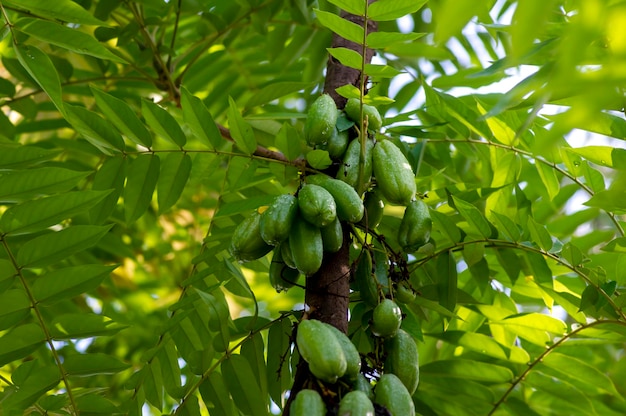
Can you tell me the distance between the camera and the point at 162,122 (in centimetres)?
233

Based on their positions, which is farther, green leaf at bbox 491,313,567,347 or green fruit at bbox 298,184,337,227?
green leaf at bbox 491,313,567,347

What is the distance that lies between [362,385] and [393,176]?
543 millimetres

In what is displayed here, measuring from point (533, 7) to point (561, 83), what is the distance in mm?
128

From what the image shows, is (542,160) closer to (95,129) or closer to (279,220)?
(279,220)

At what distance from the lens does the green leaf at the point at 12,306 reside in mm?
2000

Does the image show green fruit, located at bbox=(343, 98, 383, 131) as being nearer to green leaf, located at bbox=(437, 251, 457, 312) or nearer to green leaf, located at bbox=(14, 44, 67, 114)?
green leaf, located at bbox=(437, 251, 457, 312)

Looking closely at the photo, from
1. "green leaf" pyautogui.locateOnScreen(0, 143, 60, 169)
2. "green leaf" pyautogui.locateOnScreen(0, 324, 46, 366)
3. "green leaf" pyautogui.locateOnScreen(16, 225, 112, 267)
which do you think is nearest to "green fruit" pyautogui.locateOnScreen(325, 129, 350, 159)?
"green leaf" pyautogui.locateOnScreen(16, 225, 112, 267)

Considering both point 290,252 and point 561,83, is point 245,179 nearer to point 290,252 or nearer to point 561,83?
point 290,252

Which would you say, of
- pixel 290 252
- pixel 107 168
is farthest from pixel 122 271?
pixel 290 252

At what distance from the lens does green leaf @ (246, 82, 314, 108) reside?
2641mm

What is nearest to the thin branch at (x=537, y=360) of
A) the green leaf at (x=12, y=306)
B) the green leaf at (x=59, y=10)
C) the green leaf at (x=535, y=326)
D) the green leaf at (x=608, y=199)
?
the green leaf at (x=535, y=326)

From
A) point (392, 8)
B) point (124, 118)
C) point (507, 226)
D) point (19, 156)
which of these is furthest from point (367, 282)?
point (19, 156)

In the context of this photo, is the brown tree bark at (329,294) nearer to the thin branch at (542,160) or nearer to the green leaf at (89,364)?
the green leaf at (89,364)

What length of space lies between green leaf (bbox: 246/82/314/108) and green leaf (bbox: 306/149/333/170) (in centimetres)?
66
